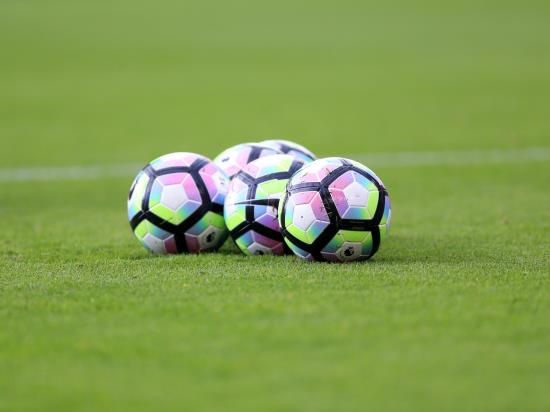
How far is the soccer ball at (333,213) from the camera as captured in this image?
8641 millimetres

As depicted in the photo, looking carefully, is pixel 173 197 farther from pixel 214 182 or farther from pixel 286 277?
pixel 286 277

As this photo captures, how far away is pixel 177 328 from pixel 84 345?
0.70 metres

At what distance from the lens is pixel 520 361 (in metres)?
5.95

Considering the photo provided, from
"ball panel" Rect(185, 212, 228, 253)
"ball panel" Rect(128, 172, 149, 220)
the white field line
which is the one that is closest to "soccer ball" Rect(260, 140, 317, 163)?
"ball panel" Rect(185, 212, 228, 253)

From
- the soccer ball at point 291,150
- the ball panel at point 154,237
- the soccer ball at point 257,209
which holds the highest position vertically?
the soccer ball at point 291,150

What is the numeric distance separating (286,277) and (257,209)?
4.33ft

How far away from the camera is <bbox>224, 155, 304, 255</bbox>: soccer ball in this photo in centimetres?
934

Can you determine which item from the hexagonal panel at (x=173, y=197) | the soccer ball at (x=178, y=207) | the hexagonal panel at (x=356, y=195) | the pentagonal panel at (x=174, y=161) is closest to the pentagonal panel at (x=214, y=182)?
the soccer ball at (x=178, y=207)

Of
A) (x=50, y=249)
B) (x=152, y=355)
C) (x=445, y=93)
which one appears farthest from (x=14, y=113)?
(x=152, y=355)

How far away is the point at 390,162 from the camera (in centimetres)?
1986

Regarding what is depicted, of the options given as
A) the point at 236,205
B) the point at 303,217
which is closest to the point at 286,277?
the point at 303,217

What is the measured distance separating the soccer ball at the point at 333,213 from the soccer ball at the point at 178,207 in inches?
42.9

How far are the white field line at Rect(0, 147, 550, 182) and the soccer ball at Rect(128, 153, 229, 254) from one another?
920 cm

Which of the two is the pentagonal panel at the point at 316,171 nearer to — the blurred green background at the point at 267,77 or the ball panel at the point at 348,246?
the ball panel at the point at 348,246
